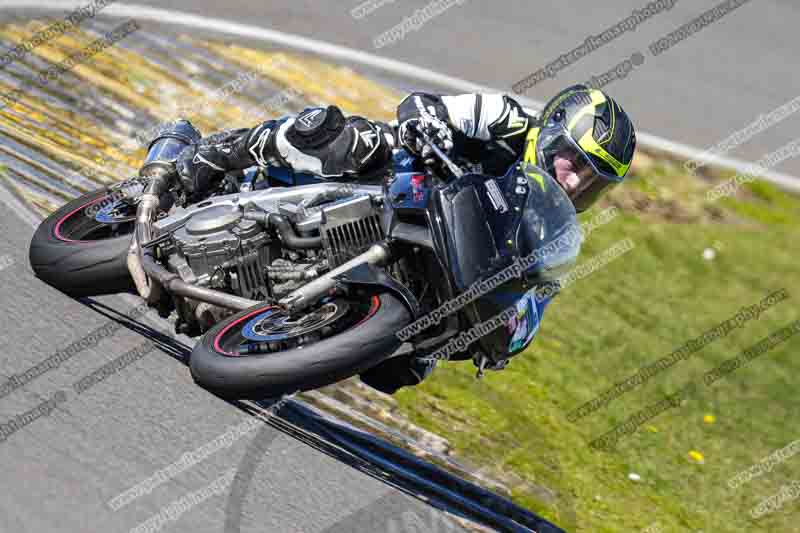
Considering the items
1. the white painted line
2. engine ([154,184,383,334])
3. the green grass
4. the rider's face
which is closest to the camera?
engine ([154,184,383,334])

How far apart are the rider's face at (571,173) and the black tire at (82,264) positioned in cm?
257

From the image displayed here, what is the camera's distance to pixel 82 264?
6.46 m

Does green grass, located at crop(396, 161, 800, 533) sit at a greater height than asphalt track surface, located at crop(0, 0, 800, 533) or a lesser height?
lesser

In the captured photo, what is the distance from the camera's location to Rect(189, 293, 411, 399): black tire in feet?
16.9

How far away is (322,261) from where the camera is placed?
5945mm

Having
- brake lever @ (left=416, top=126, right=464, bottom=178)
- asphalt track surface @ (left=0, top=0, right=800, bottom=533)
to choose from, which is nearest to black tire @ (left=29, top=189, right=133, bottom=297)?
asphalt track surface @ (left=0, top=0, right=800, bottom=533)

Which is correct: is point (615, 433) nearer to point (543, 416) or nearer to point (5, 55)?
point (543, 416)

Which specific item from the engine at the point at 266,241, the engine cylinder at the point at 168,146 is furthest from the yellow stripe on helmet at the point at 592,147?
the engine cylinder at the point at 168,146

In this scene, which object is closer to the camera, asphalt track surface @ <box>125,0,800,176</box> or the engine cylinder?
the engine cylinder

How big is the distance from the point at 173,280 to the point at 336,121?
1.29m

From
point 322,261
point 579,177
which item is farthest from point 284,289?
point 579,177

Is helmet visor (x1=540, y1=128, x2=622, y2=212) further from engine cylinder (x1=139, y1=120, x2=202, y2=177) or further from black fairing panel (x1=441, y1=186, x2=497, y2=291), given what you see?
engine cylinder (x1=139, y1=120, x2=202, y2=177)

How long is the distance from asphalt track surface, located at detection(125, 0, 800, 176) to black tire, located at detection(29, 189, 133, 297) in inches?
219

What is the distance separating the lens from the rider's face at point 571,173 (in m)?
6.06
